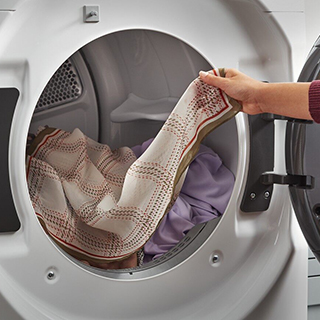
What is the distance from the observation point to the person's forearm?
91 centimetres

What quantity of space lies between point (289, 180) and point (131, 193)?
0.93 ft

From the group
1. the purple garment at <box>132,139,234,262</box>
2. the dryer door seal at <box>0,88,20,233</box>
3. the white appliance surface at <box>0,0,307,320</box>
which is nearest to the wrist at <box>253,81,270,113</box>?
the white appliance surface at <box>0,0,307,320</box>

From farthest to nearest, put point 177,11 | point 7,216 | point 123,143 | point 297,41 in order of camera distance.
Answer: point 123,143, point 297,41, point 177,11, point 7,216

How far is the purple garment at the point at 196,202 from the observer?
116 centimetres

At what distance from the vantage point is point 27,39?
90 centimetres

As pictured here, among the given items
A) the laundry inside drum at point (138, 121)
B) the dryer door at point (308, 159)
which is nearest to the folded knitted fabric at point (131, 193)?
the laundry inside drum at point (138, 121)

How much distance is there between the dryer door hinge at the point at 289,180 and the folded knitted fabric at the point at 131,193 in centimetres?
15

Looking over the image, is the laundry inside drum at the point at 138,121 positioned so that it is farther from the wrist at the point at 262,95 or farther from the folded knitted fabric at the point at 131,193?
the wrist at the point at 262,95

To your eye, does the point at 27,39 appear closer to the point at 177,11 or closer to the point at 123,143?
the point at 177,11

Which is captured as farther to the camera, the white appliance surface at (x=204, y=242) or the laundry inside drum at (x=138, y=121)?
the laundry inside drum at (x=138, y=121)

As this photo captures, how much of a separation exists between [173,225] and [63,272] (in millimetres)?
297

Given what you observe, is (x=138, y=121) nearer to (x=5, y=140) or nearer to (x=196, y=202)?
(x=196, y=202)

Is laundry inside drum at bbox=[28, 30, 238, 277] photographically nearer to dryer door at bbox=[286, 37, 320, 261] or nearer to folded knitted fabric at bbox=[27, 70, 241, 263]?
folded knitted fabric at bbox=[27, 70, 241, 263]

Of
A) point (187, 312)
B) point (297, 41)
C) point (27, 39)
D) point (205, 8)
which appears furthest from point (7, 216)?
point (297, 41)
